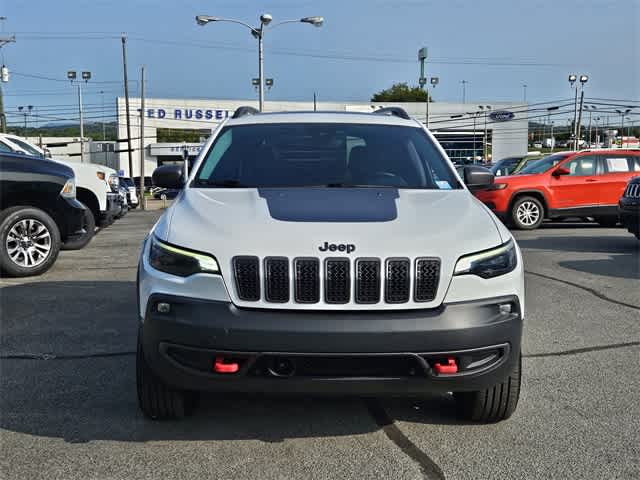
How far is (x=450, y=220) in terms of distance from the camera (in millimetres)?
3629

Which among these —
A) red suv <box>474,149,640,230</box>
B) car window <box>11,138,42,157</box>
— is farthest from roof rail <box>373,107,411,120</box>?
car window <box>11,138,42,157</box>

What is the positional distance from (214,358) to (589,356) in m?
3.02

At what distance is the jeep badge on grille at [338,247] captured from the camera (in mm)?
3277

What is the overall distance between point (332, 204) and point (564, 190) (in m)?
12.5

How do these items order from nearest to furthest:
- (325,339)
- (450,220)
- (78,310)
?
(325,339), (450,220), (78,310)

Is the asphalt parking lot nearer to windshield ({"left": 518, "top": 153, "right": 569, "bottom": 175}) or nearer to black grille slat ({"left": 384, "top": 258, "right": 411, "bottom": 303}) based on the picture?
black grille slat ({"left": 384, "top": 258, "right": 411, "bottom": 303})

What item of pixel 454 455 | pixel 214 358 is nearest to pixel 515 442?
pixel 454 455

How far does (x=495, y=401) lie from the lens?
3.68 meters

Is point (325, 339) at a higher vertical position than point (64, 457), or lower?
higher

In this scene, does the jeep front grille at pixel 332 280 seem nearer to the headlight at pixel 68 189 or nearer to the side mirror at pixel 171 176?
the side mirror at pixel 171 176

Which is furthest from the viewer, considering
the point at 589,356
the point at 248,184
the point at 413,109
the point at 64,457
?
the point at 413,109

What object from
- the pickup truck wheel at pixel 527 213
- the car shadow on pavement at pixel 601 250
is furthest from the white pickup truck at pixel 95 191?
the pickup truck wheel at pixel 527 213

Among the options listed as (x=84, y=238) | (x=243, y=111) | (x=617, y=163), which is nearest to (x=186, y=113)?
(x=617, y=163)

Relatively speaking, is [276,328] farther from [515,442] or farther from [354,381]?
[515,442]
